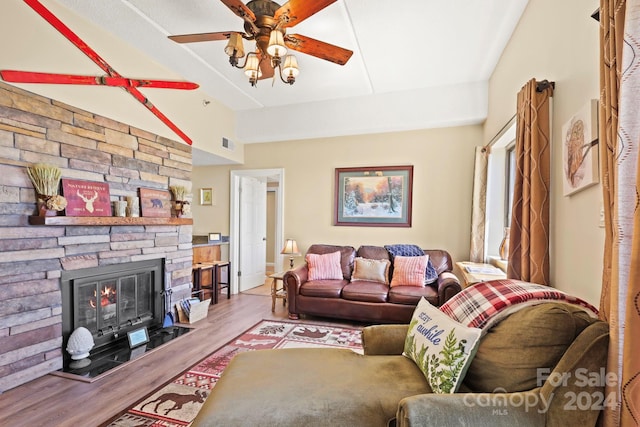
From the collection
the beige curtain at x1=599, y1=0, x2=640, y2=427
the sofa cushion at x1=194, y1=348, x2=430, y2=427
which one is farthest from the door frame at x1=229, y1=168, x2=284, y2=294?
the beige curtain at x1=599, y1=0, x2=640, y2=427

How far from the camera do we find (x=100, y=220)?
2.59 meters

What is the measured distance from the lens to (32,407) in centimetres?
193

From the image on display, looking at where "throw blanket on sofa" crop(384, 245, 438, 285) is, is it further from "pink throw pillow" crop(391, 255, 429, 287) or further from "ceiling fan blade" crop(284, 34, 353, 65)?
"ceiling fan blade" crop(284, 34, 353, 65)

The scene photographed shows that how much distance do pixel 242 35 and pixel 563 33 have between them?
6.70ft

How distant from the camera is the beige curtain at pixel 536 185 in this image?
1812 millimetres

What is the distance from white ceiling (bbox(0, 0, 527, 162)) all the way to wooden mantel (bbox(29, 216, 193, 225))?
1131mm

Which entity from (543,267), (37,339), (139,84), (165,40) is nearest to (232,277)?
(37,339)

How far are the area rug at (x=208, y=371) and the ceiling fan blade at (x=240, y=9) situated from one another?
2.59m

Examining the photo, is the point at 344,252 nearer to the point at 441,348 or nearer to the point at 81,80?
the point at 441,348

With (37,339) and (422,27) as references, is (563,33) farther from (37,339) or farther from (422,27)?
(37,339)

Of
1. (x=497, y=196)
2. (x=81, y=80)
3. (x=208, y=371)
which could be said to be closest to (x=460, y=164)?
(x=497, y=196)

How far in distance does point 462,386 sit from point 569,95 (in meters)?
1.67

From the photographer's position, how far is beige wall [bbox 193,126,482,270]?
4.11 metres

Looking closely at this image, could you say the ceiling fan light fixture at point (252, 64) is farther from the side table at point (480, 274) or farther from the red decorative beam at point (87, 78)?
the side table at point (480, 274)
